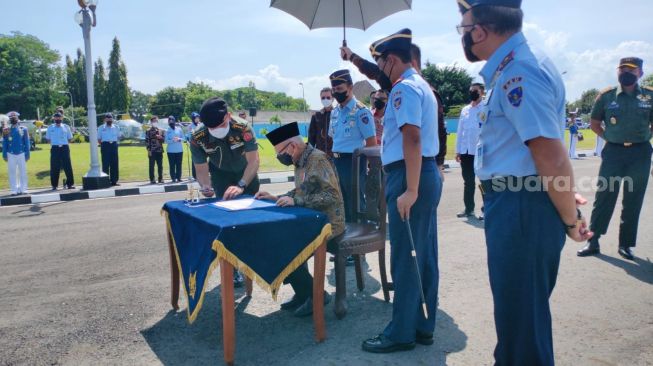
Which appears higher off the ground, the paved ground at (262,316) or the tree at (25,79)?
the tree at (25,79)

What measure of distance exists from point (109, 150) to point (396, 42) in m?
11.9

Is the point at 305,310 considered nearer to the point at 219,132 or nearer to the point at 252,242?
the point at 252,242

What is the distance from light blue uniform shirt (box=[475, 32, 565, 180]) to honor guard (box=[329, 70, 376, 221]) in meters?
3.23

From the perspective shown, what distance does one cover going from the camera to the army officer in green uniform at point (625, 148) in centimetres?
488

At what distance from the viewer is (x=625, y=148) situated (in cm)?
500

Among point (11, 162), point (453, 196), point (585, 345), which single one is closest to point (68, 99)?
point (11, 162)

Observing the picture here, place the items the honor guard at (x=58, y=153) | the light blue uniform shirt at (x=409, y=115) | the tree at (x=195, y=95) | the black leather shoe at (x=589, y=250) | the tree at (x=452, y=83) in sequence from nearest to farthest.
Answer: the light blue uniform shirt at (x=409, y=115), the black leather shoe at (x=589, y=250), the honor guard at (x=58, y=153), the tree at (x=452, y=83), the tree at (x=195, y=95)

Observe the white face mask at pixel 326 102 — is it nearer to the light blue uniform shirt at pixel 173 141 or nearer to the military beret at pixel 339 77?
the military beret at pixel 339 77

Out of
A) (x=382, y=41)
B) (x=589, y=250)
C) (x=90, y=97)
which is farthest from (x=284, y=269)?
(x=90, y=97)

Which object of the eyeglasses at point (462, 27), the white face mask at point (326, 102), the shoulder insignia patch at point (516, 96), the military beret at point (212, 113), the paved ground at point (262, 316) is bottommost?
the paved ground at point (262, 316)

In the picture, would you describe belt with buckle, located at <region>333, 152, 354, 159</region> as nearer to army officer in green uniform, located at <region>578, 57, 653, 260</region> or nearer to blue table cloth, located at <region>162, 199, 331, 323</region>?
blue table cloth, located at <region>162, 199, 331, 323</region>

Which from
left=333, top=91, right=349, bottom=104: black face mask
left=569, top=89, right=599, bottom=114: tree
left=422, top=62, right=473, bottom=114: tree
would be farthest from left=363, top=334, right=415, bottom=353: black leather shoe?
left=569, top=89, right=599, bottom=114: tree

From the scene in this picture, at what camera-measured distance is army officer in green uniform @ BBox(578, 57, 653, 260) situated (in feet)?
16.0

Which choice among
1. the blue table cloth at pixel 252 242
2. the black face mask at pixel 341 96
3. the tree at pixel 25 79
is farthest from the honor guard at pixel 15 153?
the tree at pixel 25 79
